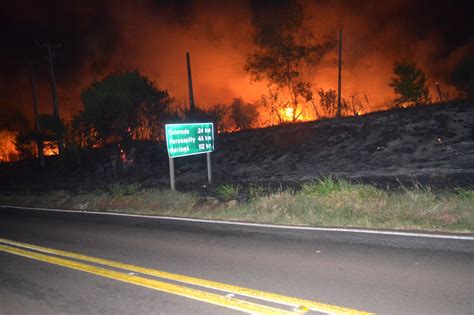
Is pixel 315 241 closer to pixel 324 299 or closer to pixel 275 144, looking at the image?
pixel 324 299

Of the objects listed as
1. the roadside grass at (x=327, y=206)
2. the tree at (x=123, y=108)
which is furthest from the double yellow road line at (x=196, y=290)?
the tree at (x=123, y=108)

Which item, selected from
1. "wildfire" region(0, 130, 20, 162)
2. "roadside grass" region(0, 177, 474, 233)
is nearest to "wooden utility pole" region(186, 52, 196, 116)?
"roadside grass" region(0, 177, 474, 233)

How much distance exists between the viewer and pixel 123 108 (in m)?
27.1

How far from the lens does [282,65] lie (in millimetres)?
27406

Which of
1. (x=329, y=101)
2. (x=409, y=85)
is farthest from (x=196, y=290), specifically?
(x=409, y=85)

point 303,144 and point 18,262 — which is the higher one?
point 303,144

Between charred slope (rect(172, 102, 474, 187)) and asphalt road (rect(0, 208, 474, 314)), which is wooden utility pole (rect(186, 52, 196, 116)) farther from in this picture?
asphalt road (rect(0, 208, 474, 314))

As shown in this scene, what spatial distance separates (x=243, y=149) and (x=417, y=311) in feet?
64.0

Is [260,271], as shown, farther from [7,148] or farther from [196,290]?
[7,148]

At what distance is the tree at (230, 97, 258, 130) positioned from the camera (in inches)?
1228

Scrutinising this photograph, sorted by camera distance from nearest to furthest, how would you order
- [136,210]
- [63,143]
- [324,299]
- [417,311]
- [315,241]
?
[417,311] → [324,299] → [315,241] → [136,210] → [63,143]

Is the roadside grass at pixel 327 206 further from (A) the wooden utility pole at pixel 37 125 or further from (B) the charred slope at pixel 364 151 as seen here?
(A) the wooden utility pole at pixel 37 125

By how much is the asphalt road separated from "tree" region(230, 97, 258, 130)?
2332 cm

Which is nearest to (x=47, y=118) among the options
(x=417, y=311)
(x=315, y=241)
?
(x=315, y=241)
